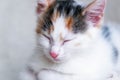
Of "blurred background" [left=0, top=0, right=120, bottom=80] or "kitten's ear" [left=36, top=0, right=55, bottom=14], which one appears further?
"blurred background" [left=0, top=0, right=120, bottom=80]

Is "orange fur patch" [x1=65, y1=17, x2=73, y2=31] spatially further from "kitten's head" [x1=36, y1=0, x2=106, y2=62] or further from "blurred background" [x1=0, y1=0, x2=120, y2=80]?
"blurred background" [x1=0, y1=0, x2=120, y2=80]

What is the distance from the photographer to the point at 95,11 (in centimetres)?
119

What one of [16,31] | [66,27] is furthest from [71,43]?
[16,31]

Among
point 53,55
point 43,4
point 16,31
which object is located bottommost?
point 53,55

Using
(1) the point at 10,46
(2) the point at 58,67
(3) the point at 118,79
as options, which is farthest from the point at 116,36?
(1) the point at 10,46

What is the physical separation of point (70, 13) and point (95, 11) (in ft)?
0.22

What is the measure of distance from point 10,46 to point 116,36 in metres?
0.56

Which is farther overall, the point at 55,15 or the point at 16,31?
the point at 16,31

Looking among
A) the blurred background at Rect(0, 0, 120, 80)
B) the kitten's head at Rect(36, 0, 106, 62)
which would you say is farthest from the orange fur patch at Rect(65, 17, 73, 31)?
the blurred background at Rect(0, 0, 120, 80)

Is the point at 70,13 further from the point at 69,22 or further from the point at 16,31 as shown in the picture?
the point at 16,31

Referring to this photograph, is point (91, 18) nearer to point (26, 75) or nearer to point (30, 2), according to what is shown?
point (26, 75)

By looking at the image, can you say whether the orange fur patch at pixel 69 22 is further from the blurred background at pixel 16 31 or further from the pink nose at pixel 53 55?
the blurred background at pixel 16 31

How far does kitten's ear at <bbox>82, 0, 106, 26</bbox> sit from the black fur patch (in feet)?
0.05

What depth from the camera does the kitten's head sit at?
1165mm
